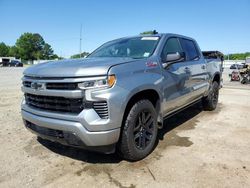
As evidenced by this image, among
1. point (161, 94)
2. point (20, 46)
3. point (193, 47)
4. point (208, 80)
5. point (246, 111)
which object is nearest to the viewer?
point (161, 94)

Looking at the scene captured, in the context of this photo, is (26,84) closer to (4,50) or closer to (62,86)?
(62,86)

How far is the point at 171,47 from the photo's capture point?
4.88m

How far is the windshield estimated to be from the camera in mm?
4391

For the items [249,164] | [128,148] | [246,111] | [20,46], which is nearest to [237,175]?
[249,164]

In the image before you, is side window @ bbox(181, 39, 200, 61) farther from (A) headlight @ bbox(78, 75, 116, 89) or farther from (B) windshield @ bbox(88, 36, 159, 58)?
(A) headlight @ bbox(78, 75, 116, 89)

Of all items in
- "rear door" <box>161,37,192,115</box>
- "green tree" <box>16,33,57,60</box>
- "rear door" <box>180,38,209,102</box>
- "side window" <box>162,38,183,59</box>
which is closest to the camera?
"rear door" <box>161,37,192,115</box>

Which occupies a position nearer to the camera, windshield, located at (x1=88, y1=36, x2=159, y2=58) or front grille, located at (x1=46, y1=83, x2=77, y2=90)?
front grille, located at (x1=46, y1=83, x2=77, y2=90)

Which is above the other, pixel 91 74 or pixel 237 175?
pixel 91 74

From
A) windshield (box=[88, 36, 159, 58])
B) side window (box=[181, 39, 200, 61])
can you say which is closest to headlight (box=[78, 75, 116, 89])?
windshield (box=[88, 36, 159, 58])

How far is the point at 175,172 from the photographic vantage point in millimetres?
3484

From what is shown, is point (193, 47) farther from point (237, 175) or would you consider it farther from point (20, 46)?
point (20, 46)

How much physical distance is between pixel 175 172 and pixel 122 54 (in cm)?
213

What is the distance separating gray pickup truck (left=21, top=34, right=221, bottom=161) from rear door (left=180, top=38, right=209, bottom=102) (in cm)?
77

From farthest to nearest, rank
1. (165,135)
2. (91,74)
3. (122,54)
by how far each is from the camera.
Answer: (165,135), (122,54), (91,74)
